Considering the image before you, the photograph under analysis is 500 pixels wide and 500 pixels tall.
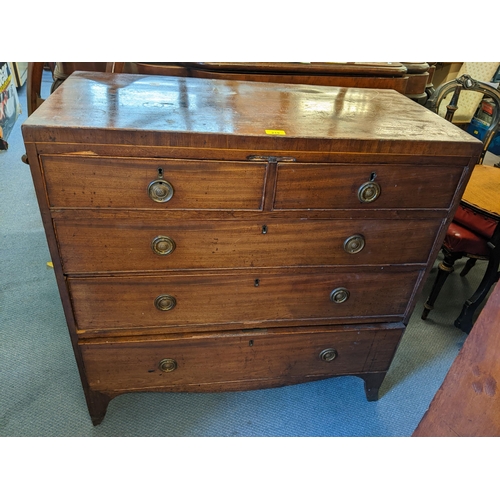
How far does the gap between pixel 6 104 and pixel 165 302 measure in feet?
10.7

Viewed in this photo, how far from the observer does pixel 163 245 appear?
1.12m

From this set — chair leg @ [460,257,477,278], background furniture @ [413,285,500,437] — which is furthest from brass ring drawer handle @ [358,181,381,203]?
chair leg @ [460,257,477,278]

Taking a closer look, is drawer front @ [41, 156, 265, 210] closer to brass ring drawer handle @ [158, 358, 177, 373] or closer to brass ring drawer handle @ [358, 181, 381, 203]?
brass ring drawer handle @ [358, 181, 381, 203]

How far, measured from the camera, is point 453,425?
76cm

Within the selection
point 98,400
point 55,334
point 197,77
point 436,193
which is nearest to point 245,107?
point 197,77

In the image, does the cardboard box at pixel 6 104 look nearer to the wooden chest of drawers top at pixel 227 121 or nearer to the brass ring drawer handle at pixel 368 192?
the wooden chest of drawers top at pixel 227 121

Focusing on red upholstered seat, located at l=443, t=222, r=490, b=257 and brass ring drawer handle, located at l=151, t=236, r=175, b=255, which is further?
red upholstered seat, located at l=443, t=222, r=490, b=257

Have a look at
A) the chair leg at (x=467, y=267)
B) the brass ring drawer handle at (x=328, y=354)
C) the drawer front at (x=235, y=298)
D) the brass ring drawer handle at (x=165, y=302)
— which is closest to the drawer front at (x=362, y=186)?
the drawer front at (x=235, y=298)

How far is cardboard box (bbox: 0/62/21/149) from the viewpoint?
11.1 feet

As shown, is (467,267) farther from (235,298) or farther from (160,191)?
(160,191)

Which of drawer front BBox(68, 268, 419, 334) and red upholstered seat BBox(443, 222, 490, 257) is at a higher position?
drawer front BBox(68, 268, 419, 334)
